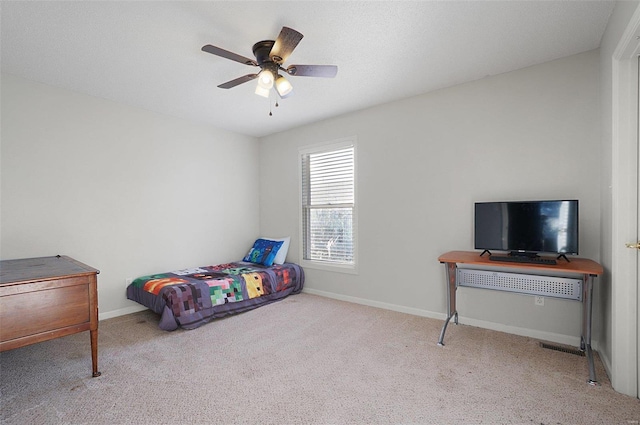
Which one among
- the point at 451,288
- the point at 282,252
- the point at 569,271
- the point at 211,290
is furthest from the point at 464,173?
the point at 211,290

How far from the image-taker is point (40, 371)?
230cm

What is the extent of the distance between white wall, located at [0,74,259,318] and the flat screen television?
355cm

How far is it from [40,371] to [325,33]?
3304 millimetres

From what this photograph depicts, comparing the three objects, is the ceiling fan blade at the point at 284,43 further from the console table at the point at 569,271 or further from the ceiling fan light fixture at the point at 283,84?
the console table at the point at 569,271

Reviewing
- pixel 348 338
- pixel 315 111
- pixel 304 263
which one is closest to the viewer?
pixel 348 338

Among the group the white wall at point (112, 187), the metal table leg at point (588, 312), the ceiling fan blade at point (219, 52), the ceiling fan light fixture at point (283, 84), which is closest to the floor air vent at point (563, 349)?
the metal table leg at point (588, 312)

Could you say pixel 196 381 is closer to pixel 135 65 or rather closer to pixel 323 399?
pixel 323 399

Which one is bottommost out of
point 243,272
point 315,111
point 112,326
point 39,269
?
point 112,326

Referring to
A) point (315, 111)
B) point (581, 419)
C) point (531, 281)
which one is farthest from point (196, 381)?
point (315, 111)

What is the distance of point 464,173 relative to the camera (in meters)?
3.19

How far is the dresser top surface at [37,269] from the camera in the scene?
6.66 feet

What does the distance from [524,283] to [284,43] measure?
2709 millimetres

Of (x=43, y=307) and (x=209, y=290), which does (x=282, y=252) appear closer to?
(x=209, y=290)

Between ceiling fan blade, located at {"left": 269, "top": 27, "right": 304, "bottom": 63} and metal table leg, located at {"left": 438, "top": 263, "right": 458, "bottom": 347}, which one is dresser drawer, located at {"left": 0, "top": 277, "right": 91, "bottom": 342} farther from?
metal table leg, located at {"left": 438, "top": 263, "right": 458, "bottom": 347}
